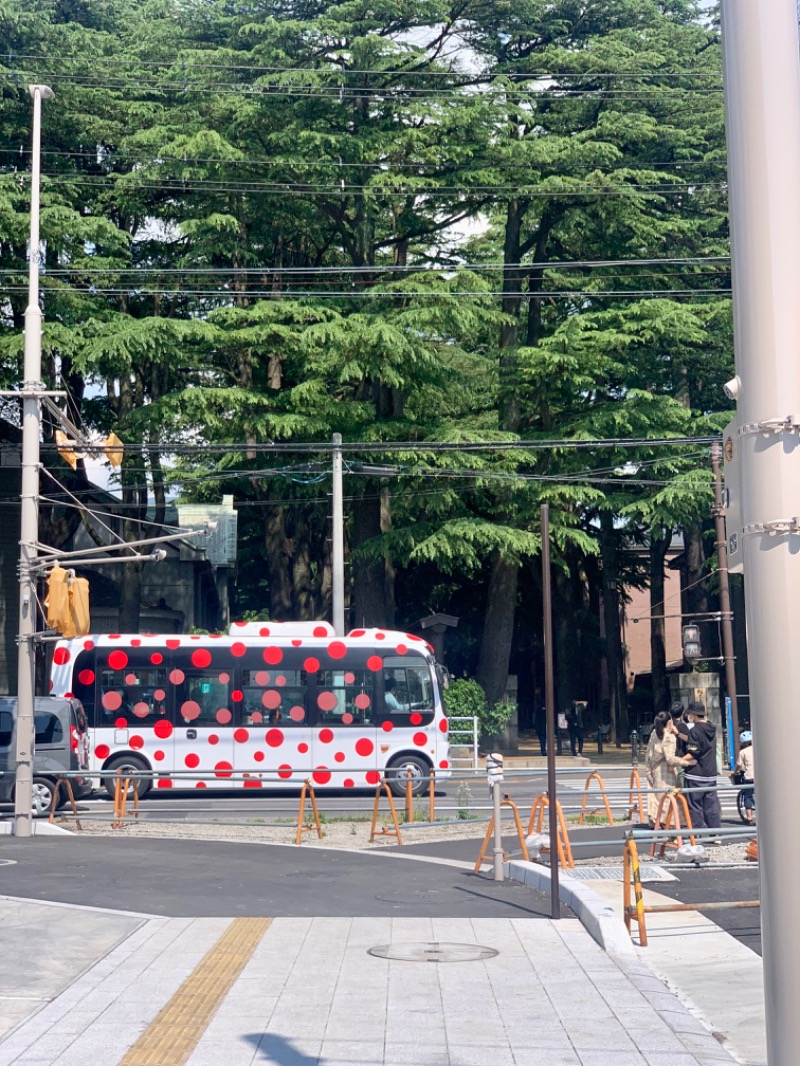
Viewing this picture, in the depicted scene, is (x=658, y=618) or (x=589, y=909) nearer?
(x=589, y=909)

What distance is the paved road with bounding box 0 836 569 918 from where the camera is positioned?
1279 centimetres

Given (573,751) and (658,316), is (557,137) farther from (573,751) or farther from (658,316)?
(573,751)

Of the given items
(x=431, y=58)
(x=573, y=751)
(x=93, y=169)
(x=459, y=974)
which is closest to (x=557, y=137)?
(x=431, y=58)

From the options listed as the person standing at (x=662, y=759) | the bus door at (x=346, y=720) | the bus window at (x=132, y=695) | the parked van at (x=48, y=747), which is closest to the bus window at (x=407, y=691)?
the bus door at (x=346, y=720)

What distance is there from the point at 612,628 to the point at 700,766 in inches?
1247

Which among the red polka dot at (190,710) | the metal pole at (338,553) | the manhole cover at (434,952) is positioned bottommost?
the manhole cover at (434,952)

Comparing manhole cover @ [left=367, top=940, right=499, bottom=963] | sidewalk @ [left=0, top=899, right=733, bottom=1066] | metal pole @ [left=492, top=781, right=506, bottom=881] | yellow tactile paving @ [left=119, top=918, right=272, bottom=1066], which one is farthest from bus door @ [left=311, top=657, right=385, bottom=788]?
manhole cover @ [left=367, top=940, right=499, bottom=963]

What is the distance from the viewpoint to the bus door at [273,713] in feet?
88.5

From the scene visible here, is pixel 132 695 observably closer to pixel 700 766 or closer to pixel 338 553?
pixel 338 553

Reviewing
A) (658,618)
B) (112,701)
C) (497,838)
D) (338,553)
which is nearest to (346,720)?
(112,701)

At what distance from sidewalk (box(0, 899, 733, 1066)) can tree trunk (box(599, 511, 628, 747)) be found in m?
34.3

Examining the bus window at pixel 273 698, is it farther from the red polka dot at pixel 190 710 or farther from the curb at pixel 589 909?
the curb at pixel 589 909

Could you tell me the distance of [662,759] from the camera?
17.7 m

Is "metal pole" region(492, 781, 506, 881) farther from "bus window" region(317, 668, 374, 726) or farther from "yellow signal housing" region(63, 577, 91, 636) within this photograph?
"bus window" region(317, 668, 374, 726)
